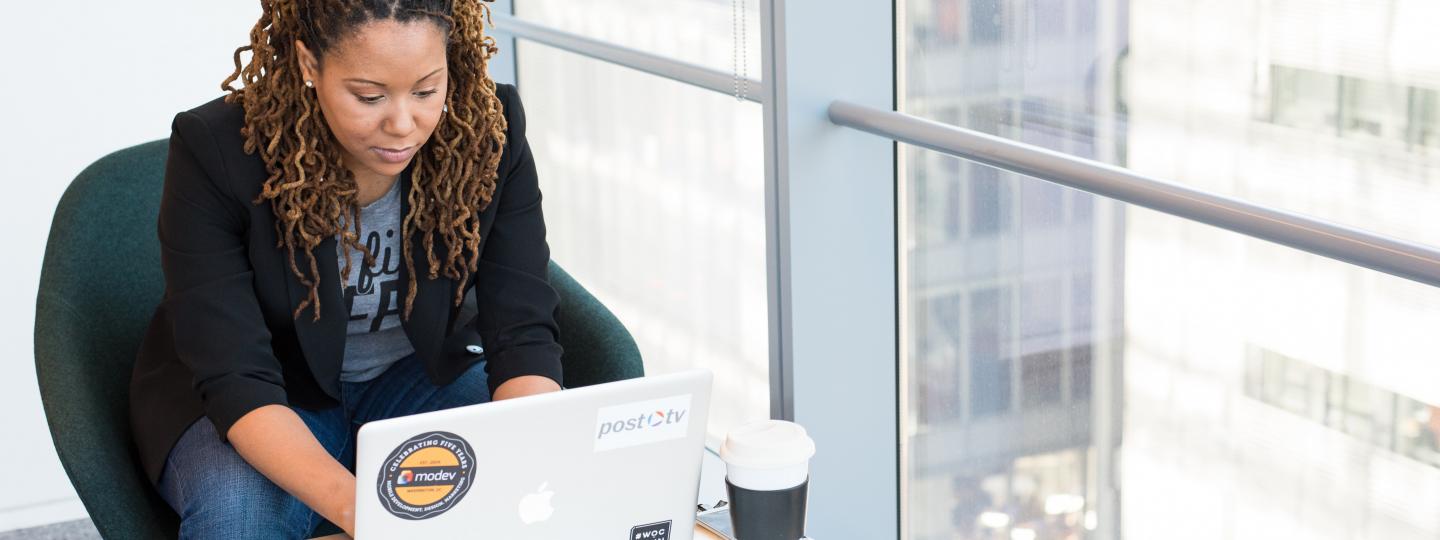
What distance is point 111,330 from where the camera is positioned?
5.82 ft

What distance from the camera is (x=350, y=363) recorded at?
5.64ft

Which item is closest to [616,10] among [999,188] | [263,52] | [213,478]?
[999,188]

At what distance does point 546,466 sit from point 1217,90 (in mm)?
876


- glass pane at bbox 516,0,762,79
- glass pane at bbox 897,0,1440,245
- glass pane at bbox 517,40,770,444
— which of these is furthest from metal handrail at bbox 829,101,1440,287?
glass pane at bbox 517,40,770,444

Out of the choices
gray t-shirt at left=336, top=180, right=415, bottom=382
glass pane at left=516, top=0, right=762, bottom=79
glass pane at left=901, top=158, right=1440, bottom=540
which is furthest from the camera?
glass pane at left=516, top=0, right=762, bottom=79

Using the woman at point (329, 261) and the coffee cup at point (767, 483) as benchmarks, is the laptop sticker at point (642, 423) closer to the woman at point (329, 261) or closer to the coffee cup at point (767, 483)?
the coffee cup at point (767, 483)

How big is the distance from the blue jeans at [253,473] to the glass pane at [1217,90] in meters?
0.75

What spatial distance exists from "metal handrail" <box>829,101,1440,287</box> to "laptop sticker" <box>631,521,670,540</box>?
22.1 inches

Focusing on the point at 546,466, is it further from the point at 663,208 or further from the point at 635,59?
the point at 663,208

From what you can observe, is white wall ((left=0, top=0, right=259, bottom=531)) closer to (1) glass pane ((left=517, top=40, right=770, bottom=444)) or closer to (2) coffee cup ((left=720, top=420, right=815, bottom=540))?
(1) glass pane ((left=517, top=40, right=770, bottom=444))

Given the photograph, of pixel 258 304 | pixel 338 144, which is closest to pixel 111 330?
pixel 258 304

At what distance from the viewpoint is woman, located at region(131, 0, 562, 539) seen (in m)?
1.44

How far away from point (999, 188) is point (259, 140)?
3.13ft

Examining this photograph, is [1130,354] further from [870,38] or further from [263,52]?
[263,52]
